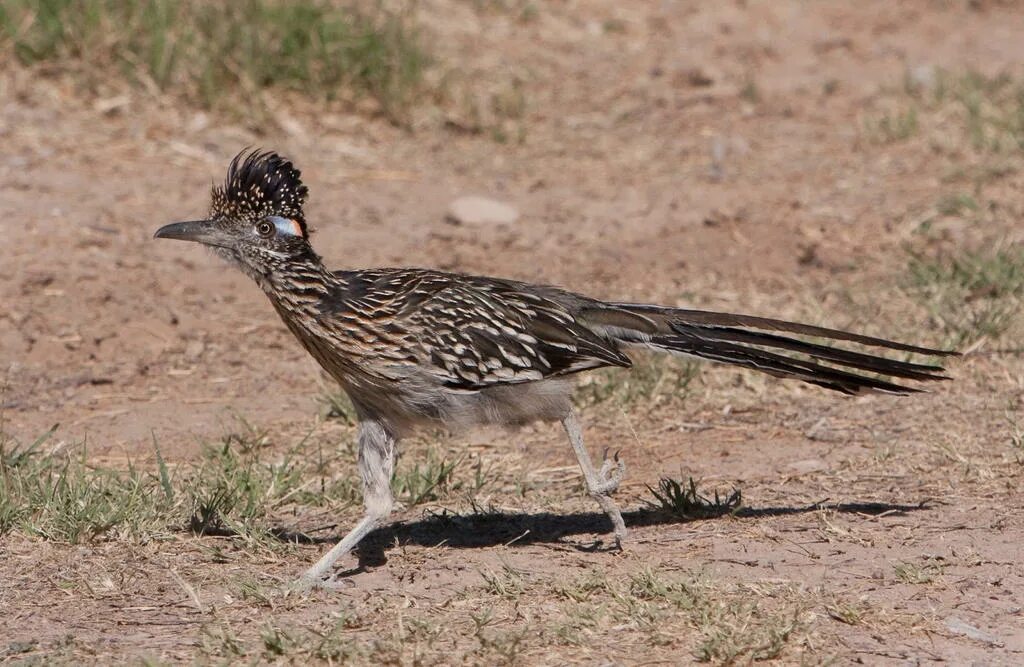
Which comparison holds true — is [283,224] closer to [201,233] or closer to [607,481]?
[201,233]

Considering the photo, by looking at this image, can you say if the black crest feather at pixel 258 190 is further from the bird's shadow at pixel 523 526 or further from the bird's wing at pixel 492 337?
the bird's shadow at pixel 523 526

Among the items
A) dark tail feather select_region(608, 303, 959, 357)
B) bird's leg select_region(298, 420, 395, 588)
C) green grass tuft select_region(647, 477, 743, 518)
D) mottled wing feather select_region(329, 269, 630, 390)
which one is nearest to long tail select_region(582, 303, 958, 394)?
dark tail feather select_region(608, 303, 959, 357)

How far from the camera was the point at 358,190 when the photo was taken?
Answer: 10938mm

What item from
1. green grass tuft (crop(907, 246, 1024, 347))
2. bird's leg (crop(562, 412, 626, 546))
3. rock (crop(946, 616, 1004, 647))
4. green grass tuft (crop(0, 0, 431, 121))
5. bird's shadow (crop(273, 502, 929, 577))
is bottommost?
bird's shadow (crop(273, 502, 929, 577))

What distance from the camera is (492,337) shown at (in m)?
5.91

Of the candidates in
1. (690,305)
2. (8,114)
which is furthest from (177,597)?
(8,114)

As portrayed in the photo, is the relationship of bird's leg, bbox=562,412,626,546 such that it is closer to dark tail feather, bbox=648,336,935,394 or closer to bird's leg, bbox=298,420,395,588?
dark tail feather, bbox=648,336,935,394

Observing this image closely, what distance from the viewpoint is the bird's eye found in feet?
19.2

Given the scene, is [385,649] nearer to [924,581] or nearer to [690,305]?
[924,581]

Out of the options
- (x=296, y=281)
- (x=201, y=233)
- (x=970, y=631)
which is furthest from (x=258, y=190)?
(x=970, y=631)

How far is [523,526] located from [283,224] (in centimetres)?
161

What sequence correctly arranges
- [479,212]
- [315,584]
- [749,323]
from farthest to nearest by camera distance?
[479,212] → [749,323] → [315,584]

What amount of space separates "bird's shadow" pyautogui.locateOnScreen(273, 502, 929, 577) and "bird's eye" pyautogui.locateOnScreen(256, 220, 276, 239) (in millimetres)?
1236

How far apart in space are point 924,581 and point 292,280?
8.52 ft
